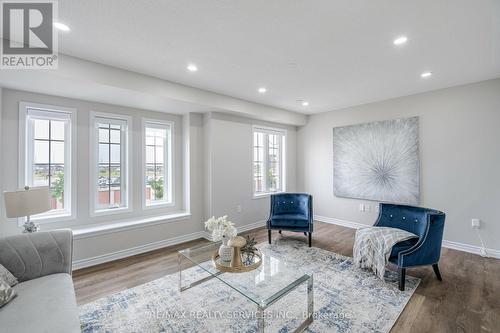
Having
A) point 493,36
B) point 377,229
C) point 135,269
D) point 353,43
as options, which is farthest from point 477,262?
point 135,269

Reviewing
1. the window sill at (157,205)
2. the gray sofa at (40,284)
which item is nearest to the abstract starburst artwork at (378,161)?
the window sill at (157,205)

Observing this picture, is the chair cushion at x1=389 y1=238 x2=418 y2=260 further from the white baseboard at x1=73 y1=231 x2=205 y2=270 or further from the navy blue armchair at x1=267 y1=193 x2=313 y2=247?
the white baseboard at x1=73 y1=231 x2=205 y2=270

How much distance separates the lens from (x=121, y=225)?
3.45 m

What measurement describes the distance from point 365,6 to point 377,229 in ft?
8.18

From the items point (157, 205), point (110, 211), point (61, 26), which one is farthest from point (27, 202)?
point (157, 205)

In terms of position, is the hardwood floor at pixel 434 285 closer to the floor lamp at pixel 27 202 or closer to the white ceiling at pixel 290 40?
the floor lamp at pixel 27 202

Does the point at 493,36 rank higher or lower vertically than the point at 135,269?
higher

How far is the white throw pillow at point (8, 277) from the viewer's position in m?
1.71

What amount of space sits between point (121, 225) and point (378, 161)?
4.74 meters

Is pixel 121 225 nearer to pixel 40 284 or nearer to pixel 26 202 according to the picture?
pixel 26 202

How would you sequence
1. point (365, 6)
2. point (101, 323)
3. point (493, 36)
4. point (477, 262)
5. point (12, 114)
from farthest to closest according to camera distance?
1. point (477, 262)
2. point (12, 114)
3. point (493, 36)
4. point (101, 323)
5. point (365, 6)

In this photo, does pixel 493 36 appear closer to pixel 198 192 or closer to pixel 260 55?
pixel 260 55

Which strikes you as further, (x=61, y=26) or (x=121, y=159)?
(x=121, y=159)

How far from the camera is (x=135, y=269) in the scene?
3035 millimetres
